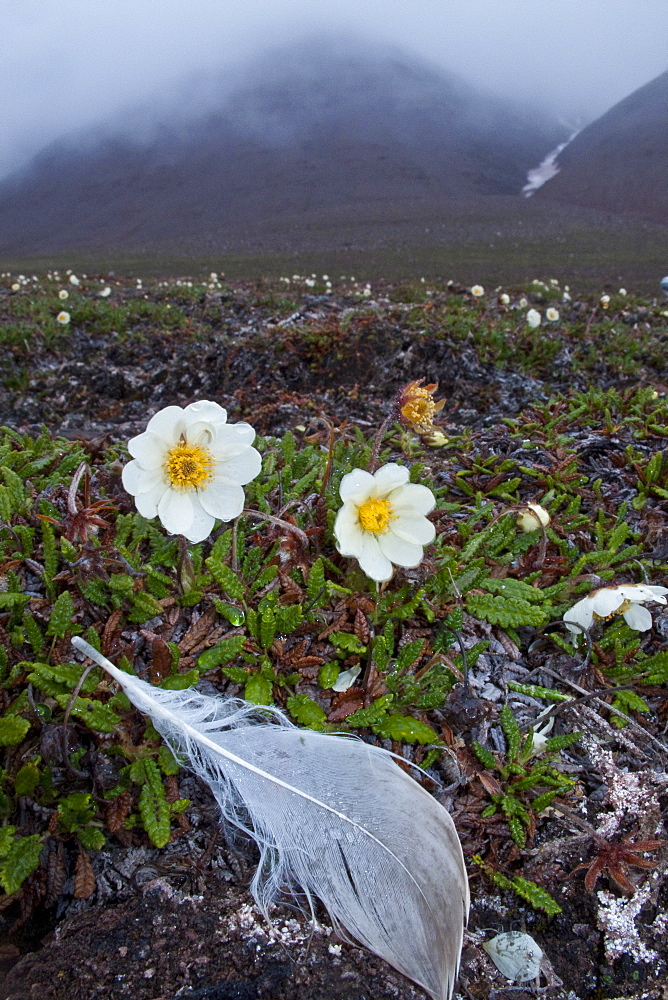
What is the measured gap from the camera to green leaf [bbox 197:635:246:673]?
2283mm

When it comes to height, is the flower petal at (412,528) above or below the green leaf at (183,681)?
above

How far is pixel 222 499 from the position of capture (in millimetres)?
2135

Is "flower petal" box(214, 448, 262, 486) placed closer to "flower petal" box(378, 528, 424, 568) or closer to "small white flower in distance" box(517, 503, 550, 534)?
"flower petal" box(378, 528, 424, 568)

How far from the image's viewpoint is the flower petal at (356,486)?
2.04m

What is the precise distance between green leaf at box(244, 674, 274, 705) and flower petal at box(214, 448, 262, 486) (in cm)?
74

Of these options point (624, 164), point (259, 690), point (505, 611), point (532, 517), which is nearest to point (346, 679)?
point (259, 690)

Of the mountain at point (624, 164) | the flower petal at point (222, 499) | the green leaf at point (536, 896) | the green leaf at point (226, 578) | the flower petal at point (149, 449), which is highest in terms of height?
the mountain at point (624, 164)

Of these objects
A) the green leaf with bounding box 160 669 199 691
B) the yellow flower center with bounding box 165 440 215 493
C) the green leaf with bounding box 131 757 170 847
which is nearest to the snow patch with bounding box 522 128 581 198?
the yellow flower center with bounding box 165 440 215 493

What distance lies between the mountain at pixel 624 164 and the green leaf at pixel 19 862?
300 ft

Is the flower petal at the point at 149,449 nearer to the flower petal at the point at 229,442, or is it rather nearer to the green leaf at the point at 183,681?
the flower petal at the point at 229,442

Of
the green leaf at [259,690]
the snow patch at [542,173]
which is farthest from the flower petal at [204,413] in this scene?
the snow patch at [542,173]

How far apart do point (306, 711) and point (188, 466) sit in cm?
97

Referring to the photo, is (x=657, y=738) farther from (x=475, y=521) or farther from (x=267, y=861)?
(x=267, y=861)

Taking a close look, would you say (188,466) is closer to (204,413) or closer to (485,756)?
(204,413)
